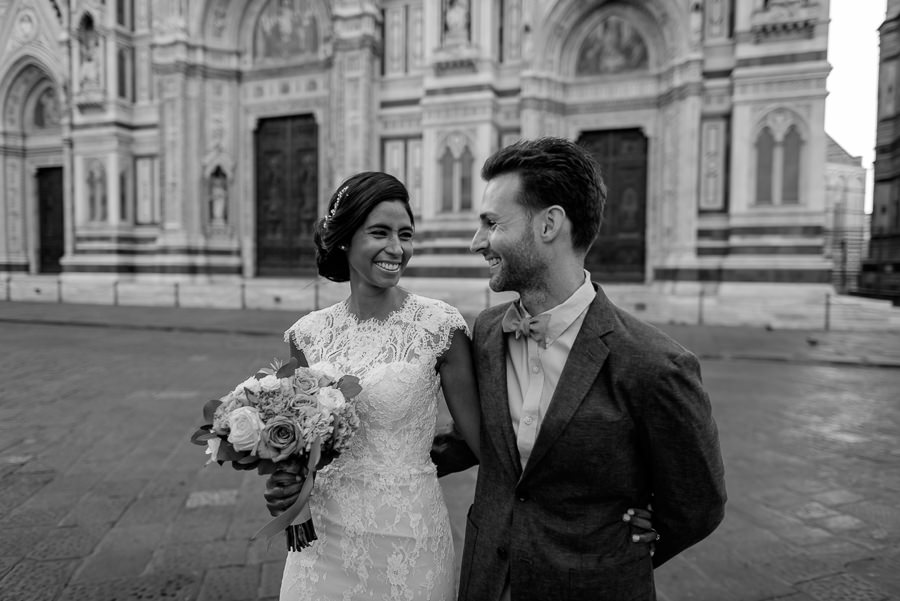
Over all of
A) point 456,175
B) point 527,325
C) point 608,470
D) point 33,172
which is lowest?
point 608,470

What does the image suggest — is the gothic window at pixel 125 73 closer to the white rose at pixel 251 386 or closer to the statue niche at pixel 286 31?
the statue niche at pixel 286 31

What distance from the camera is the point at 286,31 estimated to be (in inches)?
638

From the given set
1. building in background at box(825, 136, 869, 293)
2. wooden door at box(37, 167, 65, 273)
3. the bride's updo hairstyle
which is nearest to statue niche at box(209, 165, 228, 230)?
wooden door at box(37, 167, 65, 273)

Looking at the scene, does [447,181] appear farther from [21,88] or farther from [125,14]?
[21,88]

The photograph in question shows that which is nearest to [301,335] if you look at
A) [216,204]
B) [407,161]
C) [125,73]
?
[407,161]

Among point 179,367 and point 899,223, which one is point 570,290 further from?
point 899,223

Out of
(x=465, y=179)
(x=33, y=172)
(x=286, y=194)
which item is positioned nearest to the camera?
(x=465, y=179)

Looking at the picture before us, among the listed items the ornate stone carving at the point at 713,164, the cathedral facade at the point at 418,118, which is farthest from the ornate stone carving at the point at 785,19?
the ornate stone carving at the point at 713,164

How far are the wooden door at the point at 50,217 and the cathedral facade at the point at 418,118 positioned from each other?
919 millimetres

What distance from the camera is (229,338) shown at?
977 cm

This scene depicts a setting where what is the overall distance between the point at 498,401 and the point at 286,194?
52.7 ft

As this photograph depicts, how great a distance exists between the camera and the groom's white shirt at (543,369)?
4.56 feet

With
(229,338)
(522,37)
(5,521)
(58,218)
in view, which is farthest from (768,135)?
(58,218)

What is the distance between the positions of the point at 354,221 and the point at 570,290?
2.35 ft
